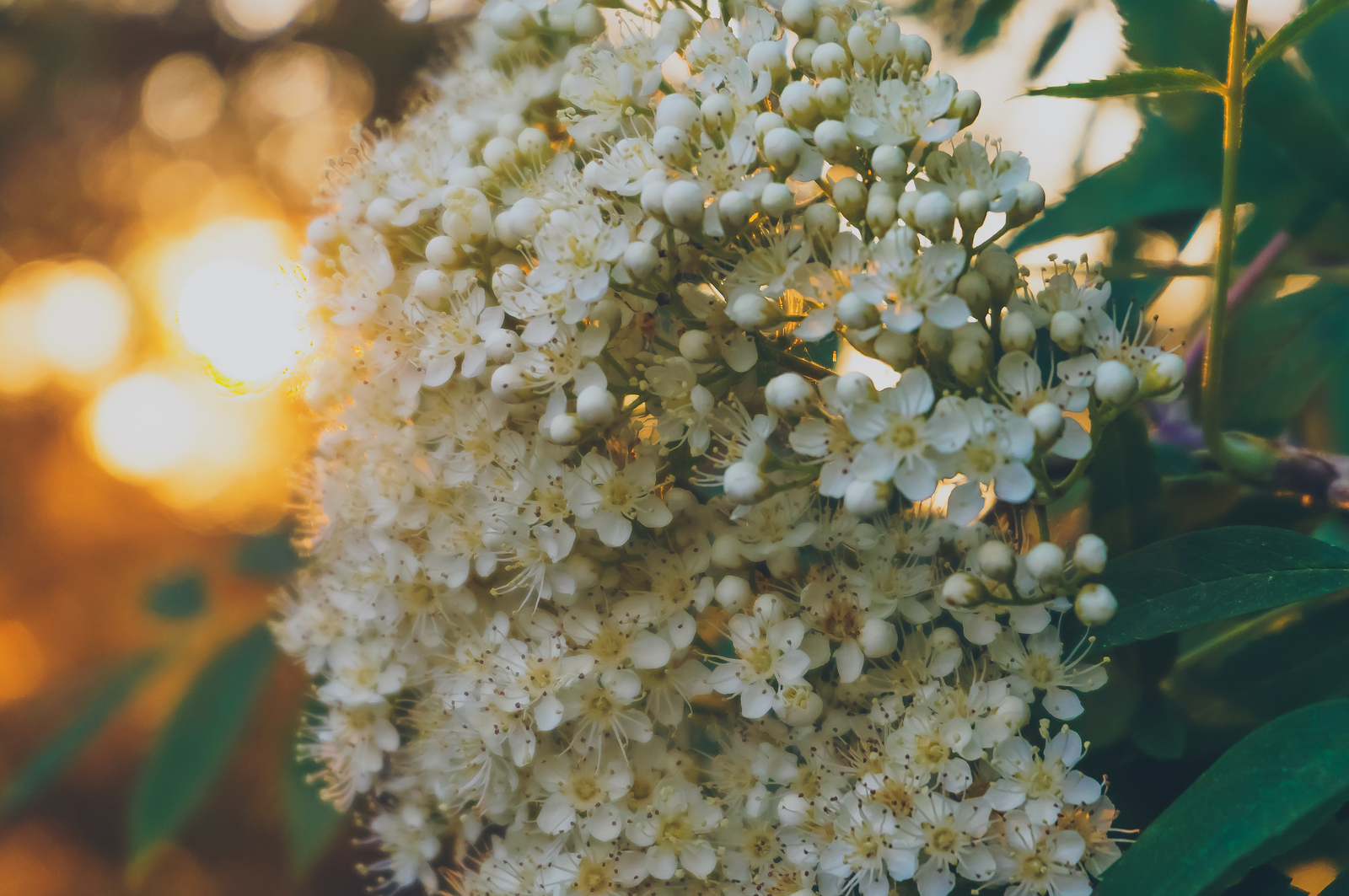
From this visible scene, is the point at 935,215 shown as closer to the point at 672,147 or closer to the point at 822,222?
the point at 822,222

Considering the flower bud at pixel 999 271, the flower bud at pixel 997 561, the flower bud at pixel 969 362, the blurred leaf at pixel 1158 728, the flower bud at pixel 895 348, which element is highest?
the flower bud at pixel 999 271

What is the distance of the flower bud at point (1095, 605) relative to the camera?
59 centimetres

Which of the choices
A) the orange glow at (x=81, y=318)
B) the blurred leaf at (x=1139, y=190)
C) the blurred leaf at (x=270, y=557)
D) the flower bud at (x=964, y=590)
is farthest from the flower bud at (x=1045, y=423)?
the orange glow at (x=81, y=318)

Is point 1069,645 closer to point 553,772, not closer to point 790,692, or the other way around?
point 790,692

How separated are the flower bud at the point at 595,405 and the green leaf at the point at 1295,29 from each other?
0.51 metres

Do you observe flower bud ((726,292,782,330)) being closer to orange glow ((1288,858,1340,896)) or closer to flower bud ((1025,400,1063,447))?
flower bud ((1025,400,1063,447))

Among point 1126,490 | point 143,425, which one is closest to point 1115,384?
point 1126,490

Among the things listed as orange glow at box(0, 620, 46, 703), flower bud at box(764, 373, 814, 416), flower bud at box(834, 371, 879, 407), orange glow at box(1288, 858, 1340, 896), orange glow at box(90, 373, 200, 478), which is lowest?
orange glow at box(0, 620, 46, 703)

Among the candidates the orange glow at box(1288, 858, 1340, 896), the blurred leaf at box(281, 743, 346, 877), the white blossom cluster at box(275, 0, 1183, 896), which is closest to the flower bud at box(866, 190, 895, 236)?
the white blossom cluster at box(275, 0, 1183, 896)

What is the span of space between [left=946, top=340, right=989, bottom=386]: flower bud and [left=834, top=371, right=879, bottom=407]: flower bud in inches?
2.5

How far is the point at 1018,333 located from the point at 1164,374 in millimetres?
100

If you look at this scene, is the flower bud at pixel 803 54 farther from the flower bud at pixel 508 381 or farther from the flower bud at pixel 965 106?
the flower bud at pixel 508 381

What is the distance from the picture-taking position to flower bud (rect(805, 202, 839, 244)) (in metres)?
0.63

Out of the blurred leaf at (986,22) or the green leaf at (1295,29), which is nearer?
the green leaf at (1295,29)
